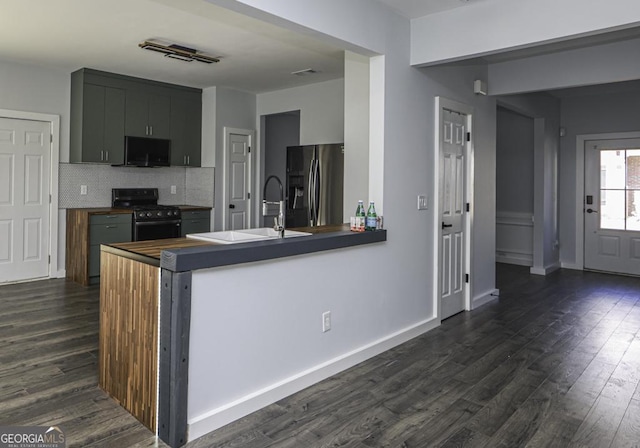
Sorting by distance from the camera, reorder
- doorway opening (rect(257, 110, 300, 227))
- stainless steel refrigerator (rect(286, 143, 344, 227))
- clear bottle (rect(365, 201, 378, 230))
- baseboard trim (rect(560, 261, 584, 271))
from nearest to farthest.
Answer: clear bottle (rect(365, 201, 378, 230)) < stainless steel refrigerator (rect(286, 143, 344, 227)) < baseboard trim (rect(560, 261, 584, 271)) < doorway opening (rect(257, 110, 300, 227))

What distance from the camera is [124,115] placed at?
6.09 metres

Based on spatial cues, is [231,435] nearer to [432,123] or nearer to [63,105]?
[432,123]

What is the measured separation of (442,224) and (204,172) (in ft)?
12.8

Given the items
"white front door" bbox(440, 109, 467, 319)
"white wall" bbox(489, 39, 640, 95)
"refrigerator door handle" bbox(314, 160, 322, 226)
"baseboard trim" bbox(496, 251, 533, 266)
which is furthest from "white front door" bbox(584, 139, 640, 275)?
"refrigerator door handle" bbox(314, 160, 322, 226)

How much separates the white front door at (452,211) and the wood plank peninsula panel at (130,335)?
2753mm

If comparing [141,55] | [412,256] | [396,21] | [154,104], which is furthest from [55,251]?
[396,21]

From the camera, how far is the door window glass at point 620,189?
21.8 feet

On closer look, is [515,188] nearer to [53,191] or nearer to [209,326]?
[209,326]

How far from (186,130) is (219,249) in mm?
4846

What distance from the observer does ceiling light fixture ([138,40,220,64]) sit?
15.3 ft

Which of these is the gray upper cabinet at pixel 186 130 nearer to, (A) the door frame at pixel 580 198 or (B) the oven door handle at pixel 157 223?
(B) the oven door handle at pixel 157 223

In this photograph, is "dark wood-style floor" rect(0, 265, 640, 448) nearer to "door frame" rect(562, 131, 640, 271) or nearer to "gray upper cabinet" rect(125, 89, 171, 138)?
"gray upper cabinet" rect(125, 89, 171, 138)

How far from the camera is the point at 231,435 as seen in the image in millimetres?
2322

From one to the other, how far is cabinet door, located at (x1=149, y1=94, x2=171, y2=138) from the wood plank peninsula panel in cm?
407
